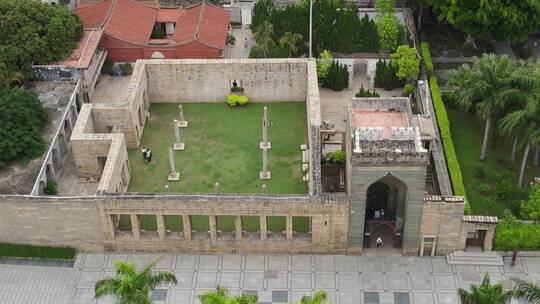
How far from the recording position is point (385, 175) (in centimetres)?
6006

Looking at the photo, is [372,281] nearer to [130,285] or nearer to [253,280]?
[253,280]

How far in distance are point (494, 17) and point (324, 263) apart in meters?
37.9

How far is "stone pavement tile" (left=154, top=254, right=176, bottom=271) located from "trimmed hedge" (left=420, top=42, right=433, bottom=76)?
128 feet

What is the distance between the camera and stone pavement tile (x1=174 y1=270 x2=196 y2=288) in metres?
63.0

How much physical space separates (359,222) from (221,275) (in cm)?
1274

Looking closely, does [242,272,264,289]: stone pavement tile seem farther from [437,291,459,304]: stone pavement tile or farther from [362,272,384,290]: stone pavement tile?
[437,291,459,304]: stone pavement tile

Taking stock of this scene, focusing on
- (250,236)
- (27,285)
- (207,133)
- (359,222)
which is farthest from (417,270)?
(27,285)

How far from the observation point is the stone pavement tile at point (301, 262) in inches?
2539

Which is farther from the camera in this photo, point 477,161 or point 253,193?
point 477,161

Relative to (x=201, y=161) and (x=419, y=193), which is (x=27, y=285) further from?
(x=419, y=193)

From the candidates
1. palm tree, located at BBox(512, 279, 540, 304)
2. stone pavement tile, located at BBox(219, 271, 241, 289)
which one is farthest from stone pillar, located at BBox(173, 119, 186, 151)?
palm tree, located at BBox(512, 279, 540, 304)

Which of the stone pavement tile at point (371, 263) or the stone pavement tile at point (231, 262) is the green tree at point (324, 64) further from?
the stone pavement tile at point (231, 262)

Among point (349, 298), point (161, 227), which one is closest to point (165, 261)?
point (161, 227)

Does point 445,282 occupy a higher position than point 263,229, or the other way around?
point 263,229
